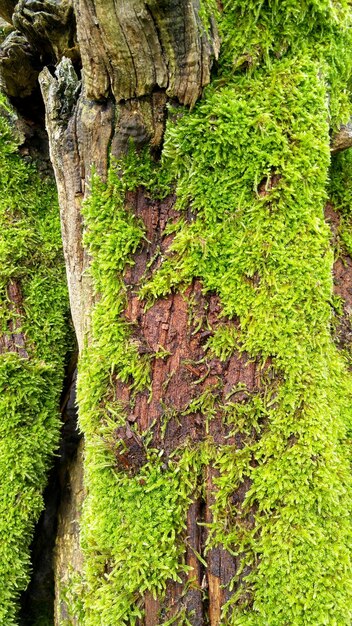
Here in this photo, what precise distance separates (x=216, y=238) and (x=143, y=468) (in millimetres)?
887

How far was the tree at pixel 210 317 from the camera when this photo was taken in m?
1.62

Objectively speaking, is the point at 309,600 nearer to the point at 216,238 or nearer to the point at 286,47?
the point at 216,238

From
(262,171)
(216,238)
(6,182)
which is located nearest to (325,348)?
(216,238)

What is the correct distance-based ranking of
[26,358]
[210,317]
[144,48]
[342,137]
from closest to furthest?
[144,48] → [210,317] → [342,137] → [26,358]

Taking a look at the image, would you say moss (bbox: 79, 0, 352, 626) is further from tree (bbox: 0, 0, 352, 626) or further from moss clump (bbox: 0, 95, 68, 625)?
moss clump (bbox: 0, 95, 68, 625)

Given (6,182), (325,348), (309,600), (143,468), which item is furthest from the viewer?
(6,182)

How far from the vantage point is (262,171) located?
1734 mm

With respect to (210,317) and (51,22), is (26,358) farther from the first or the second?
(51,22)

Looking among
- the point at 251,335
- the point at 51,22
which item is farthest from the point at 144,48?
the point at 251,335

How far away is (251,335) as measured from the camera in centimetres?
173

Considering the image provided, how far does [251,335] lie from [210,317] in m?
0.17

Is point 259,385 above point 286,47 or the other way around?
the other way around

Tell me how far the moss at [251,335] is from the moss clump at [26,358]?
463mm

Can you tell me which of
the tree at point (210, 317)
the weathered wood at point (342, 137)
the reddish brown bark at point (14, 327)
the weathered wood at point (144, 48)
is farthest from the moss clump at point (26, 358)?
the weathered wood at point (342, 137)
